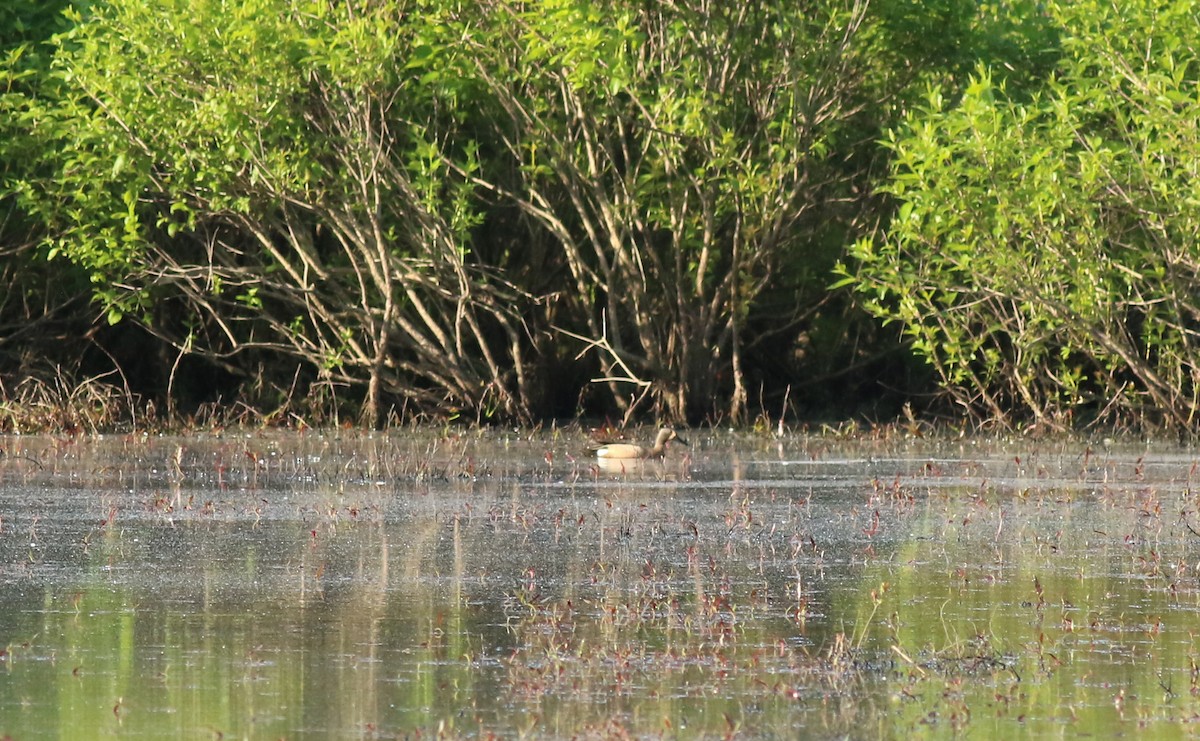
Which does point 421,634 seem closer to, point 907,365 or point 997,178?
point 997,178

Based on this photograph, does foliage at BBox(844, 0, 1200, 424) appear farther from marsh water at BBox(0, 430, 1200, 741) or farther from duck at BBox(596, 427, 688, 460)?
marsh water at BBox(0, 430, 1200, 741)

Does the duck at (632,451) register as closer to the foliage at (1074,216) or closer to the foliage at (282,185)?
the foliage at (1074,216)

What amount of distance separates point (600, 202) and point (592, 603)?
33.1 feet

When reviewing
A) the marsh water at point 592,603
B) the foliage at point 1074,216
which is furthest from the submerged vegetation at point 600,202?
the marsh water at point 592,603

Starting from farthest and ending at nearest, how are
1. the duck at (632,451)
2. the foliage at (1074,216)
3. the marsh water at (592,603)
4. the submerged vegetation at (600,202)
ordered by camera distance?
the submerged vegetation at (600,202)
the foliage at (1074,216)
the duck at (632,451)
the marsh water at (592,603)

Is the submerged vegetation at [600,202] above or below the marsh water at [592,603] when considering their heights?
above

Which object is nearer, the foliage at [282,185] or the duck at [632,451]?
the duck at [632,451]

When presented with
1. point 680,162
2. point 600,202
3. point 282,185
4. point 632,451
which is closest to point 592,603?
point 632,451

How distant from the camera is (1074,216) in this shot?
16.2 metres

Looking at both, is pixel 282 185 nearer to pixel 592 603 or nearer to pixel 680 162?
pixel 680 162

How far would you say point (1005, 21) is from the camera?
18062 millimetres

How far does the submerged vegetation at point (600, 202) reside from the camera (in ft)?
52.1

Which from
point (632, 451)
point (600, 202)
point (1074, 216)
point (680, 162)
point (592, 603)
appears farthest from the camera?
point (600, 202)

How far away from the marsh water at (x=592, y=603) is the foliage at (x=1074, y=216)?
3095mm
